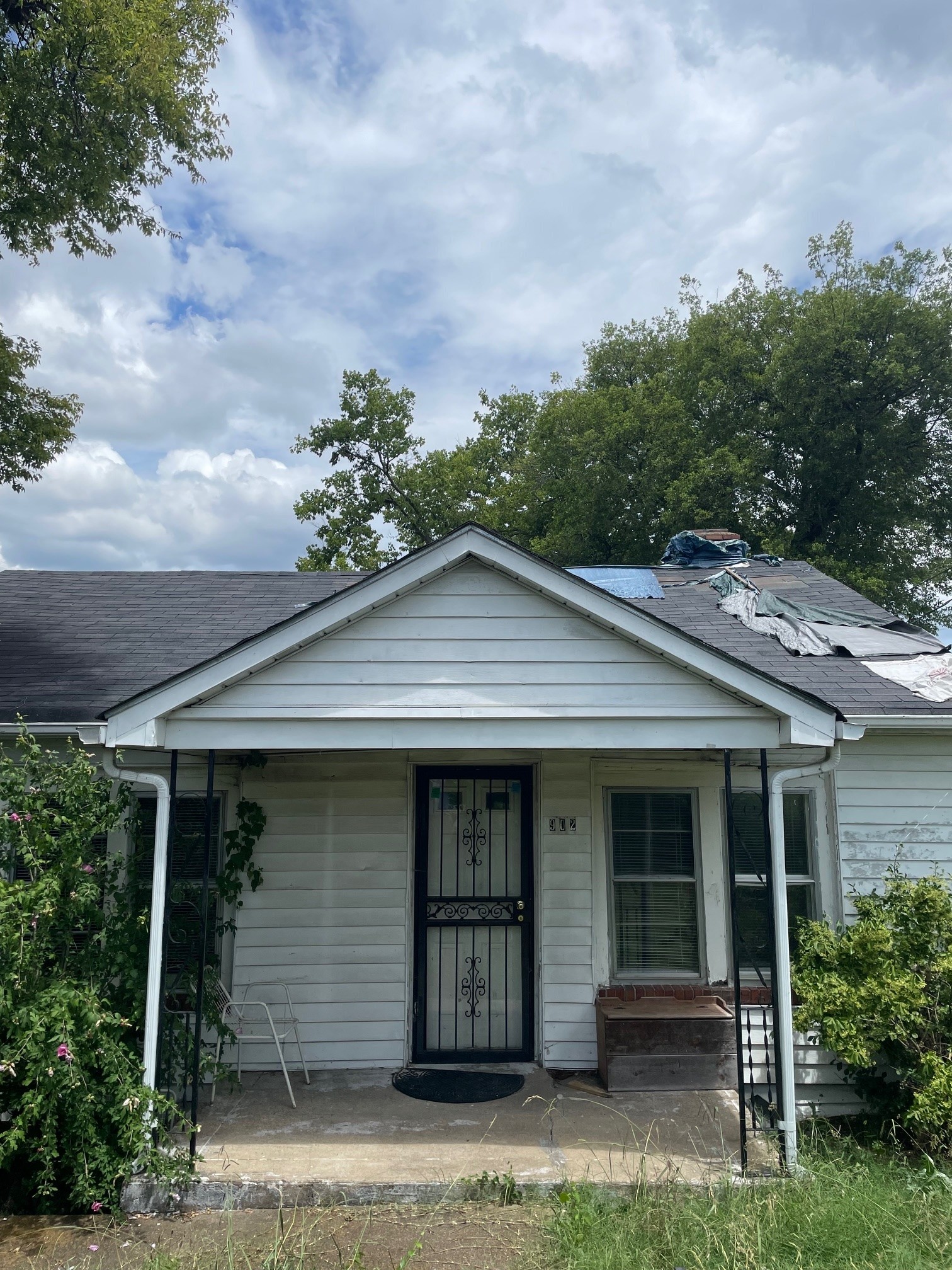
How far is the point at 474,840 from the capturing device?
713cm

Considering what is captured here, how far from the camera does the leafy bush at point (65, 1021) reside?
4.61 m

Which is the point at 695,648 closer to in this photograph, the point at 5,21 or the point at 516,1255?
the point at 516,1255

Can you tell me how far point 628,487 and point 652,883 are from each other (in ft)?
62.5

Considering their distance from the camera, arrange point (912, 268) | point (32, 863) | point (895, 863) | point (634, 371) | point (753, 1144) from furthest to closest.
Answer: point (634, 371), point (912, 268), point (895, 863), point (753, 1144), point (32, 863)

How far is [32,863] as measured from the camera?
4.93 m

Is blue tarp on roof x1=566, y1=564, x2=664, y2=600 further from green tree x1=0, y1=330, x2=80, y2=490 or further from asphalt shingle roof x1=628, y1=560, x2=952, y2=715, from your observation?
green tree x1=0, y1=330, x2=80, y2=490

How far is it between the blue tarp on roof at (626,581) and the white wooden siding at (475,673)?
3958 mm

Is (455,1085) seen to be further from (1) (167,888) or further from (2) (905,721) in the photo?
(2) (905,721)

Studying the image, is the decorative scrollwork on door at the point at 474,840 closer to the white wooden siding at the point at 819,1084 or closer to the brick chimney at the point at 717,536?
the white wooden siding at the point at 819,1084

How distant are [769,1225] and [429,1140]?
207 centimetres

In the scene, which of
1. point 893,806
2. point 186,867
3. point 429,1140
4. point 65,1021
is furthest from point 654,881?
point 65,1021

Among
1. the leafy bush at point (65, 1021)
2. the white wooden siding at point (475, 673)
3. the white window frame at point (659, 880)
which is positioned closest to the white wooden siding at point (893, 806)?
the white window frame at point (659, 880)

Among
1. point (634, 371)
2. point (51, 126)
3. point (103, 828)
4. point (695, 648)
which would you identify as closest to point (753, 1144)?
point (695, 648)

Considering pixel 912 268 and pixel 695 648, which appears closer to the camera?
pixel 695 648
